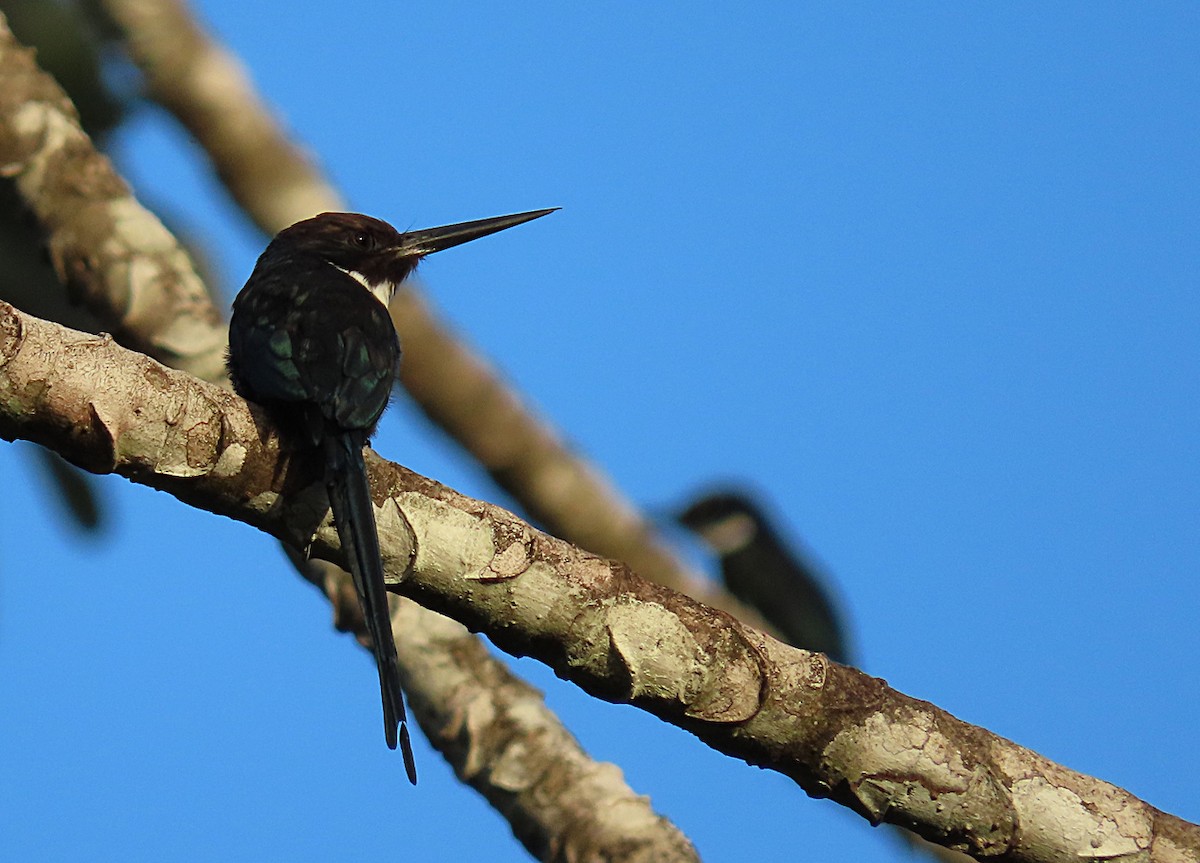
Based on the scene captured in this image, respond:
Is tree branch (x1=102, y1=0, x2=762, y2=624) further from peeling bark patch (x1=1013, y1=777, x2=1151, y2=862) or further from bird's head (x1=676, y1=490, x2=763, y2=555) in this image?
peeling bark patch (x1=1013, y1=777, x2=1151, y2=862)

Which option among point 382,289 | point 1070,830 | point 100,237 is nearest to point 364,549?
point 1070,830

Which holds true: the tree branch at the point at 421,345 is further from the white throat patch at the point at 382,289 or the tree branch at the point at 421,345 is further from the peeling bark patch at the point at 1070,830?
the peeling bark patch at the point at 1070,830

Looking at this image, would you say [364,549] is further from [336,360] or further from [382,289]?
[382,289]

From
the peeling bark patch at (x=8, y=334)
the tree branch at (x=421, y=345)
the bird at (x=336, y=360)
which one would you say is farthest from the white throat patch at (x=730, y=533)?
the peeling bark patch at (x=8, y=334)

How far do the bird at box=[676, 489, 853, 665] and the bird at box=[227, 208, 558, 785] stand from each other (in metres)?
0.83

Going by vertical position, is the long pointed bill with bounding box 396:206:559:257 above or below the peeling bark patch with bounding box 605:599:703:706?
above

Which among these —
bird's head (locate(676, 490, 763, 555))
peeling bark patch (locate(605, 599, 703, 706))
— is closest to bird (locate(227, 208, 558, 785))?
peeling bark patch (locate(605, 599, 703, 706))

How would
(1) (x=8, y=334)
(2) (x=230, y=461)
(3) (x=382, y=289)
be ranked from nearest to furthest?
(1) (x=8, y=334), (2) (x=230, y=461), (3) (x=382, y=289)

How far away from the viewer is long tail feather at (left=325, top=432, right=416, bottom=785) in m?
2.12

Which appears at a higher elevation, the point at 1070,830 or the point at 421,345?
the point at 421,345

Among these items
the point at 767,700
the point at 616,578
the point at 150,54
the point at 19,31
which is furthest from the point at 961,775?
the point at 19,31

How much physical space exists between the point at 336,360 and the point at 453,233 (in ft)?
4.39

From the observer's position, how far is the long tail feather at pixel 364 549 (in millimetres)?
2115

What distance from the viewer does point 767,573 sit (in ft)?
10.5
